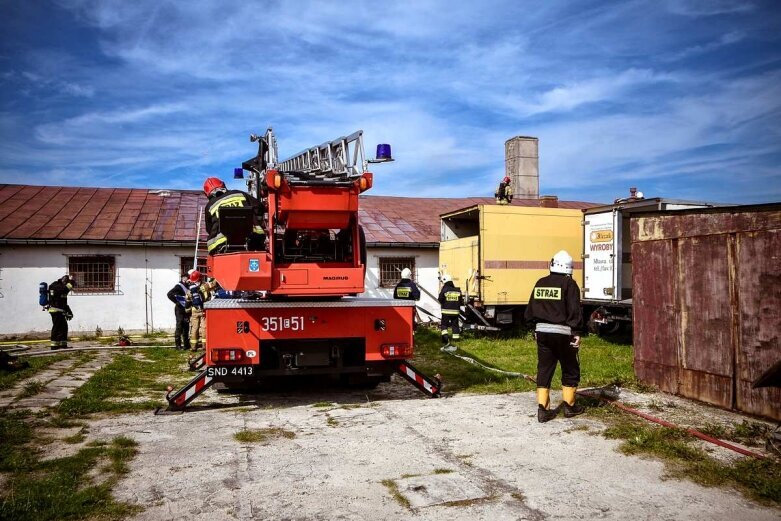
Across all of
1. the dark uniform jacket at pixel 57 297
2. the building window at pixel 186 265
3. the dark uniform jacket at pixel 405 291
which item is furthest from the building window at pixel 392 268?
the dark uniform jacket at pixel 57 297

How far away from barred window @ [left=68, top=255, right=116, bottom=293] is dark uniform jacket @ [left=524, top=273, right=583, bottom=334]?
14.0 meters

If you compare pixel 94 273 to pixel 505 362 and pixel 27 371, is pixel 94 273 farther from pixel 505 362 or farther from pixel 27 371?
pixel 505 362

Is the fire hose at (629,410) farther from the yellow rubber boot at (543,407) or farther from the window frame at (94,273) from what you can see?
the window frame at (94,273)

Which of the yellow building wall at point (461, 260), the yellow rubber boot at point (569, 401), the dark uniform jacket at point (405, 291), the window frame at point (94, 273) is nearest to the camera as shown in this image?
the yellow rubber boot at point (569, 401)

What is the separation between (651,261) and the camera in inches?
312

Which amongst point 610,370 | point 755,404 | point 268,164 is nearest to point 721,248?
point 755,404

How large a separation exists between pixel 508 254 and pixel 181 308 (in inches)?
313

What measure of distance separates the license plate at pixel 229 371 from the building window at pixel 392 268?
11.8 meters

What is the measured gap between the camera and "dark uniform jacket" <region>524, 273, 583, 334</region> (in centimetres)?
655

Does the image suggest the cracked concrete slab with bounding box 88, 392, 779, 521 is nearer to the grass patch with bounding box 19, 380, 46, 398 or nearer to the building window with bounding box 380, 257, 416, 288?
the grass patch with bounding box 19, 380, 46, 398

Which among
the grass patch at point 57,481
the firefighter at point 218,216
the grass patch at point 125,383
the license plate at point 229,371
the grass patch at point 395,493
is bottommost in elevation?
the grass patch at point 125,383

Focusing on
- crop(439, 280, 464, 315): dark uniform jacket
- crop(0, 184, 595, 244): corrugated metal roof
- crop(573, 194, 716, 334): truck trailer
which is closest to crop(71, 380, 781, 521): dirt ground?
crop(439, 280, 464, 315): dark uniform jacket

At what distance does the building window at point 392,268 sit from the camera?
1903cm

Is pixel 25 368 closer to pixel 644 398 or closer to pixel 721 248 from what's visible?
pixel 644 398
